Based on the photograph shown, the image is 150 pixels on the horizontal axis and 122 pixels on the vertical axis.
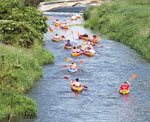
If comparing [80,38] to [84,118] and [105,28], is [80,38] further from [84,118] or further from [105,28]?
[84,118]

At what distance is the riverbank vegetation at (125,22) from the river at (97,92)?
2607mm

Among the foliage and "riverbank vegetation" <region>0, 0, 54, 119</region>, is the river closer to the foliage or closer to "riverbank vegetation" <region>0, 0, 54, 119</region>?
"riverbank vegetation" <region>0, 0, 54, 119</region>

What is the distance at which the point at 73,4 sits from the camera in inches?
4001

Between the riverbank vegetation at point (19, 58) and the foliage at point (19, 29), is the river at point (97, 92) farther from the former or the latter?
the foliage at point (19, 29)

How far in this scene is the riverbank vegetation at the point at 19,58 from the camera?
2643 centimetres

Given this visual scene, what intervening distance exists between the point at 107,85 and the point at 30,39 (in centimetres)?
1027

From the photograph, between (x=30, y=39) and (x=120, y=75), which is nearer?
(x=120, y=75)

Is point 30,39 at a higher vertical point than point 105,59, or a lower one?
higher

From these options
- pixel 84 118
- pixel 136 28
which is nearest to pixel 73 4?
pixel 136 28

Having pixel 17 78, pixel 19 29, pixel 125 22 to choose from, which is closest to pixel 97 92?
pixel 17 78

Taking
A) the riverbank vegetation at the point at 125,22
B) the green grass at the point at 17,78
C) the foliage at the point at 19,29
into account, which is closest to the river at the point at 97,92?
the green grass at the point at 17,78

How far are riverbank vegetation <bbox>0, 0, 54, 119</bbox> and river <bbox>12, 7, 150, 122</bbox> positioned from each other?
904 mm

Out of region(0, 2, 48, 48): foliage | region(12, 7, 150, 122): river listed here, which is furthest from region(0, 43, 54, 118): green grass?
region(0, 2, 48, 48): foliage

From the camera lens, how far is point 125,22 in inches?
2243
